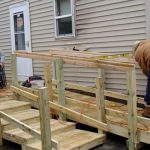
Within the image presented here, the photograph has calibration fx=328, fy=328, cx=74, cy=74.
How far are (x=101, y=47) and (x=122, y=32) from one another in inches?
28.1

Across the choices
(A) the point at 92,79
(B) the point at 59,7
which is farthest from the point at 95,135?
(B) the point at 59,7

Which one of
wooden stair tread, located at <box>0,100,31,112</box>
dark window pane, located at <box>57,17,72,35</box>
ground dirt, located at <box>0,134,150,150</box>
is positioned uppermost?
dark window pane, located at <box>57,17,72,35</box>

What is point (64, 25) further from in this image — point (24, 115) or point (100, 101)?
point (100, 101)

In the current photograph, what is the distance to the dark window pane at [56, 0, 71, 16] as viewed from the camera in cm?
838

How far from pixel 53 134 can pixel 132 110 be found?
1.42 m

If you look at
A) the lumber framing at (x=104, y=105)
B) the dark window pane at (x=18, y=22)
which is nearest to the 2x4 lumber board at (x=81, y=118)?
the lumber framing at (x=104, y=105)

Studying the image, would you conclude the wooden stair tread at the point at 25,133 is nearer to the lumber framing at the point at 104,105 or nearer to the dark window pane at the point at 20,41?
the lumber framing at the point at 104,105

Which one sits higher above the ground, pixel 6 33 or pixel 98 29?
pixel 6 33

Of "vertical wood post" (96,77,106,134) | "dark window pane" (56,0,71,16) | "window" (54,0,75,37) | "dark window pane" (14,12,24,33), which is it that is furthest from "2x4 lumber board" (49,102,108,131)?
"dark window pane" (14,12,24,33)

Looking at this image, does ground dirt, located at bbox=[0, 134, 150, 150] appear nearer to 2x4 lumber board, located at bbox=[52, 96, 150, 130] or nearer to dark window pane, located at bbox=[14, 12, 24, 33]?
2x4 lumber board, located at bbox=[52, 96, 150, 130]

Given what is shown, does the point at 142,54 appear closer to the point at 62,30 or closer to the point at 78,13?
the point at 78,13

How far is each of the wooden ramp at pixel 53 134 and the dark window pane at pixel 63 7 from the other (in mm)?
3021

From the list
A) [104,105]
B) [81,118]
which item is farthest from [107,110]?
[81,118]

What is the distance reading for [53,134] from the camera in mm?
5402
